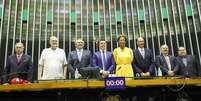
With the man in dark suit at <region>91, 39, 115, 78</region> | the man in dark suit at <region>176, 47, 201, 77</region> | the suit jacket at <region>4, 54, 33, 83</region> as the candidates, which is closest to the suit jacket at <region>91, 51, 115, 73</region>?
the man in dark suit at <region>91, 39, 115, 78</region>

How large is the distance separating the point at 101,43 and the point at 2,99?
1.69m

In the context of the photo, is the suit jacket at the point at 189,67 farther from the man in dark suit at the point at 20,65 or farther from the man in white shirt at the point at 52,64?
the man in dark suit at the point at 20,65

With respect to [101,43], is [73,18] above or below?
above

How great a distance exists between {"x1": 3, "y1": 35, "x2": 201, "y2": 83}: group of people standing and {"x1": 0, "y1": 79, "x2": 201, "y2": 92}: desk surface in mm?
804

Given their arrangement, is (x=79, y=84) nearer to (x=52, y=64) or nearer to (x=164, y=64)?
(x=52, y=64)

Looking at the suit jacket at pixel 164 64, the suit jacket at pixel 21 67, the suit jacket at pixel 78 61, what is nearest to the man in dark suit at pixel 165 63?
the suit jacket at pixel 164 64

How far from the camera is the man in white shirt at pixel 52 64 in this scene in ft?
17.9

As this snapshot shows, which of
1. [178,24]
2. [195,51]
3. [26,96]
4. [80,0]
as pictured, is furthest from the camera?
[80,0]

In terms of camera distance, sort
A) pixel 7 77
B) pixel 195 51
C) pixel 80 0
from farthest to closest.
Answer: pixel 80 0 < pixel 195 51 < pixel 7 77

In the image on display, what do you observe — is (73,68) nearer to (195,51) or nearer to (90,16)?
(195,51)

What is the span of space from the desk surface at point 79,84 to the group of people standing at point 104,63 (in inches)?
31.6

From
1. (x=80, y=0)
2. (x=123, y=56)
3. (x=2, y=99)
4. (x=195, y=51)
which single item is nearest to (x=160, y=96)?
(x=123, y=56)

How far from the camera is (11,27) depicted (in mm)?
13102

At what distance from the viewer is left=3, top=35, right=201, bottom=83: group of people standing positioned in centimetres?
529
